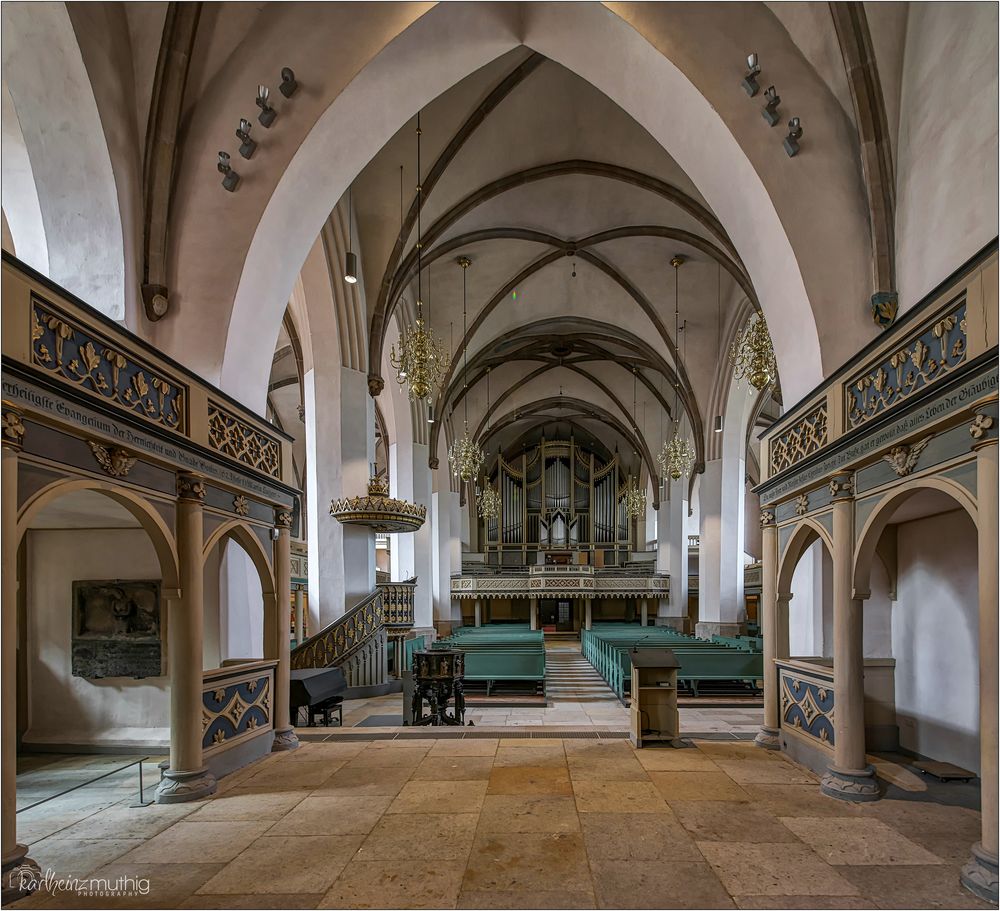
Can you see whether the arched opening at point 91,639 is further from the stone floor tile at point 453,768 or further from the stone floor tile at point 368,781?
the stone floor tile at point 453,768

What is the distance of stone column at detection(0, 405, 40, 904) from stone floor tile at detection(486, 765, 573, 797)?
311cm

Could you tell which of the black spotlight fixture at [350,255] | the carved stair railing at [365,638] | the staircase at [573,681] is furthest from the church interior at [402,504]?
the staircase at [573,681]

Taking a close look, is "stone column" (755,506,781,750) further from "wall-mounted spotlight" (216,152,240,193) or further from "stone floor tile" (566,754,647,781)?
"wall-mounted spotlight" (216,152,240,193)

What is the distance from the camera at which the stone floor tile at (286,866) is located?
3.83m

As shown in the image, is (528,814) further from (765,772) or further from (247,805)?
(765,772)

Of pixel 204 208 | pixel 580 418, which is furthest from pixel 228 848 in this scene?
pixel 580 418

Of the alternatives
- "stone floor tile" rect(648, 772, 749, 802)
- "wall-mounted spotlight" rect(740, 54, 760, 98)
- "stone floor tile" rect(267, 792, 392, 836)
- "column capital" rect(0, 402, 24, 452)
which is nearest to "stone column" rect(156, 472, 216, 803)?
"stone floor tile" rect(267, 792, 392, 836)

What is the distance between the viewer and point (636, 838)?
4508mm

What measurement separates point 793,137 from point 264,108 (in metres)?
5.54

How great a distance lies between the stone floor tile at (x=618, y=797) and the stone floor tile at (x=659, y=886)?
100 centimetres

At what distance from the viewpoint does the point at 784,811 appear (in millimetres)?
5105

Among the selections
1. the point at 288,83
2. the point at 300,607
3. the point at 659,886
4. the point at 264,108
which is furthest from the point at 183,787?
the point at 300,607

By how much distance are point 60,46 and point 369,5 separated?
9.94 ft

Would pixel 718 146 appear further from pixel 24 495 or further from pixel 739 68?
pixel 24 495
